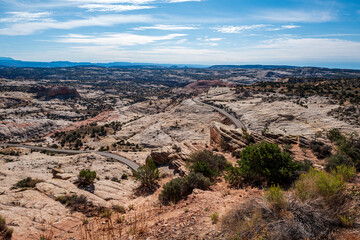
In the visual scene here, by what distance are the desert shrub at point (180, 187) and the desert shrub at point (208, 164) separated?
1.64m

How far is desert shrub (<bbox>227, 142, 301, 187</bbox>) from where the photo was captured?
10.1 m

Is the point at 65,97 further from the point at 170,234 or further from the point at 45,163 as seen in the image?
the point at 170,234

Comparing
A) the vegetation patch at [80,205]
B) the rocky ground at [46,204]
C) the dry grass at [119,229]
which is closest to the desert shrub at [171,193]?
the dry grass at [119,229]

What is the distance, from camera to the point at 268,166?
10594 mm

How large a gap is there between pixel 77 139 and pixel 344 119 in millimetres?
65174

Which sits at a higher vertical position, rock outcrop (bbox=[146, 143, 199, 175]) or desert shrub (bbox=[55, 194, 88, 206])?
desert shrub (bbox=[55, 194, 88, 206])

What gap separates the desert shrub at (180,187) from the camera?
10741 mm

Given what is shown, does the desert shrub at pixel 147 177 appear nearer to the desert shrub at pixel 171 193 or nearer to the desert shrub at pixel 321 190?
the desert shrub at pixel 171 193

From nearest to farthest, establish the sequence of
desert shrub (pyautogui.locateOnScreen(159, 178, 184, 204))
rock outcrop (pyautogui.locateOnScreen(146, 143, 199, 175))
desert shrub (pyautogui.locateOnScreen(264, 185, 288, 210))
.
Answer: desert shrub (pyautogui.locateOnScreen(264, 185, 288, 210))
desert shrub (pyautogui.locateOnScreen(159, 178, 184, 204))
rock outcrop (pyautogui.locateOnScreen(146, 143, 199, 175))

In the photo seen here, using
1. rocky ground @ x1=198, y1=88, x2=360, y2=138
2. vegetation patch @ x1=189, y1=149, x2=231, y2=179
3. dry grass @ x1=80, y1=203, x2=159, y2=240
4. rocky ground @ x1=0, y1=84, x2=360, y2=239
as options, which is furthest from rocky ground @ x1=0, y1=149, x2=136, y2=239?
rocky ground @ x1=198, y1=88, x2=360, y2=138

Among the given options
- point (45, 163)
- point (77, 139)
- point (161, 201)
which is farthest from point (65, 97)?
point (161, 201)

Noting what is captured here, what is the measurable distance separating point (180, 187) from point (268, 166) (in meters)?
4.96

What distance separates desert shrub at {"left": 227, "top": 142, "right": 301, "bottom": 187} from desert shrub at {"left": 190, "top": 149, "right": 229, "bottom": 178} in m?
2.01

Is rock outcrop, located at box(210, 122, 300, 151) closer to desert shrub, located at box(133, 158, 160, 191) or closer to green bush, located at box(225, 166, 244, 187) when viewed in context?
desert shrub, located at box(133, 158, 160, 191)
